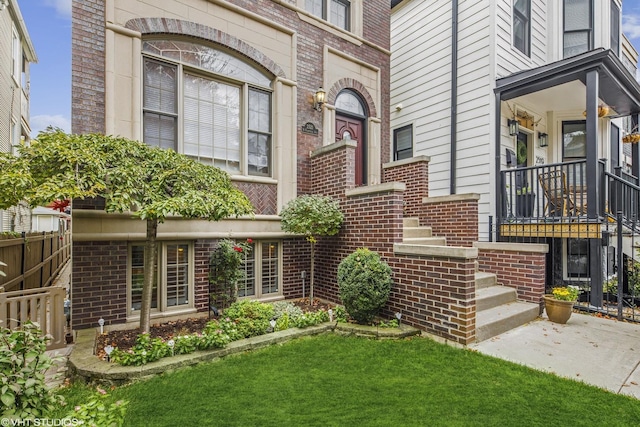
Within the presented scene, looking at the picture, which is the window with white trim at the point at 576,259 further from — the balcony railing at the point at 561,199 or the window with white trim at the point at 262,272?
the window with white trim at the point at 262,272

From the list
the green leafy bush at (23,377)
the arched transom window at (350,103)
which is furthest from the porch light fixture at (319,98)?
the green leafy bush at (23,377)

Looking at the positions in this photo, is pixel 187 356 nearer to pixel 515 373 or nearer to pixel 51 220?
pixel 515 373

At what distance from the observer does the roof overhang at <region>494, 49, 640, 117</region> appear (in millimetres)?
6023

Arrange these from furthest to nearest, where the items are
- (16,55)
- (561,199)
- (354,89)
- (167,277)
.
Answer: (16,55), (354,89), (561,199), (167,277)

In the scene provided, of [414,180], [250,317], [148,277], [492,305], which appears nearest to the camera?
[148,277]

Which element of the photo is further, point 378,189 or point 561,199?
point 561,199

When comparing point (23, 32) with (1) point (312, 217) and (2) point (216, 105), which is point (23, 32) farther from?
(1) point (312, 217)

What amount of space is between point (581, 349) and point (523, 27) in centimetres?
766

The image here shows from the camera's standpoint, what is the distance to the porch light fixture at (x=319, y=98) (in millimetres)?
6590


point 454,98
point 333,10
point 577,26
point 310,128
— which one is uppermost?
point 577,26

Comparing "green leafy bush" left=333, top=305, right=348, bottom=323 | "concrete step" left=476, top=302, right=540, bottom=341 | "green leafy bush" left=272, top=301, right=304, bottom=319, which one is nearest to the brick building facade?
"green leafy bush" left=272, top=301, right=304, bottom=319

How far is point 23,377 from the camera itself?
133cm

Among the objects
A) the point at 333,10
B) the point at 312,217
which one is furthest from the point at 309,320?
the point at 333,10

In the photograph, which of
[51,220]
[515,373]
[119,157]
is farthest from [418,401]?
[51,220]
